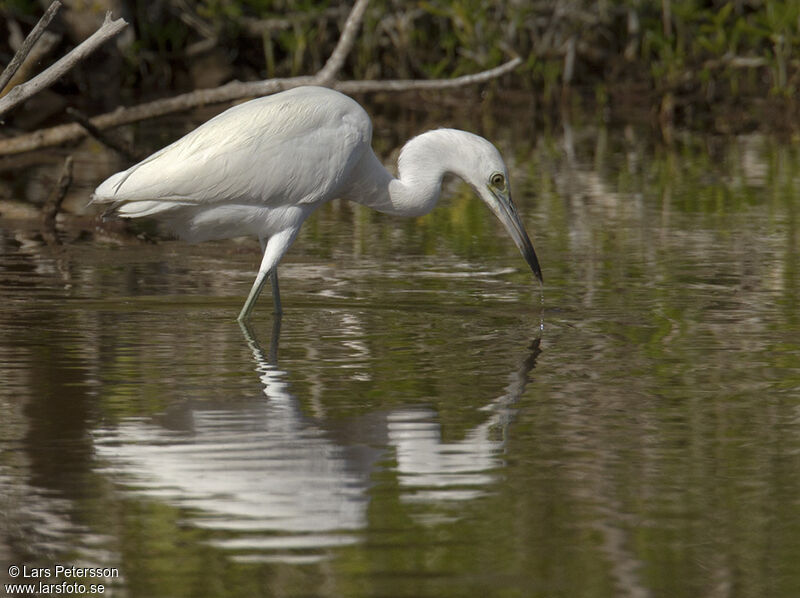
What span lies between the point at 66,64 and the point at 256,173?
1.04 metres

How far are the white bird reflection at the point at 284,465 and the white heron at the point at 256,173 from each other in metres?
1.76

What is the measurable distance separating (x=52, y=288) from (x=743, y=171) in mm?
8761

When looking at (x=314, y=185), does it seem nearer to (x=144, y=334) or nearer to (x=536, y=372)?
(x=144, y=334)

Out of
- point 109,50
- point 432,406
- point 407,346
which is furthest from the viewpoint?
point 109,50

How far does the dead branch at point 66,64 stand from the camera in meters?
7.50

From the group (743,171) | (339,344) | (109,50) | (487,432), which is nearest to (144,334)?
(339,344)

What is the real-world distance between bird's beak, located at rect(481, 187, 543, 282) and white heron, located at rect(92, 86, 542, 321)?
775 mm

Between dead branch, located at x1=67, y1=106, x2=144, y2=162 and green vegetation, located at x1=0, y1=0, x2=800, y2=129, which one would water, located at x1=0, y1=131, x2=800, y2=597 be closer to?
dead branch, located at x1=67, y1=106, x2=144, y2=162

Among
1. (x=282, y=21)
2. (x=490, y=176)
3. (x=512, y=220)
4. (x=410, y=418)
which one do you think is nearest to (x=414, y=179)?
(x=490, y=176)

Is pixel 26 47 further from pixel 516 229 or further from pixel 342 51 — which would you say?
pixel 342 51

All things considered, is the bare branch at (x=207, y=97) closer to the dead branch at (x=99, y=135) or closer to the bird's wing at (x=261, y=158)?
the dead branch at (x=99, y=135)

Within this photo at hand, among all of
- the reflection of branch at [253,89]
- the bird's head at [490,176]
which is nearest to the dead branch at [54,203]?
the reflection of branch at [253,89]

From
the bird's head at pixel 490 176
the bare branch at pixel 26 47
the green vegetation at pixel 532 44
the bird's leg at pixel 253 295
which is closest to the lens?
the bare branch at pixel 26 47

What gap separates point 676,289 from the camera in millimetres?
9031
